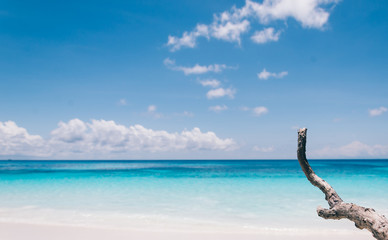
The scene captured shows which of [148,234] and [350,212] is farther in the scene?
[148,234]

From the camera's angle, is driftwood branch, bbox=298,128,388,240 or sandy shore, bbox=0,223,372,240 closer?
driftwood branch, bbox=298,128,388,240

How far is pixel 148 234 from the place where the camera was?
6957 millimetres

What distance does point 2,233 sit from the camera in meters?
6.93

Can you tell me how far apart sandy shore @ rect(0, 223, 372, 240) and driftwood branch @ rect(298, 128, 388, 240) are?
4.17 meters

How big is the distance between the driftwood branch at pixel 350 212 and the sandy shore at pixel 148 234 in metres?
4.17

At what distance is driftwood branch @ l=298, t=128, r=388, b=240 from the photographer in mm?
2605

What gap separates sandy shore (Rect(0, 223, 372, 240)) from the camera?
6691mm

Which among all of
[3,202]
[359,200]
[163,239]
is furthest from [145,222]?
[359,200]

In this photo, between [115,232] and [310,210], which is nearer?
[115,232]

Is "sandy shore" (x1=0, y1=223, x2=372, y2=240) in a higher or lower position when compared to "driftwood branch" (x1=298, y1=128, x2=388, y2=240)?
lower

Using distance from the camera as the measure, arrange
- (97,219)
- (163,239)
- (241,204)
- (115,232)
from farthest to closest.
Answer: (241,204)
(97,219)
(115,232)
(163,239)

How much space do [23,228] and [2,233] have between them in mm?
491

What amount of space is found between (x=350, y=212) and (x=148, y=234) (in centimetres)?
514

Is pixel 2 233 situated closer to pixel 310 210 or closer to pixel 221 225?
pixel 221 225
